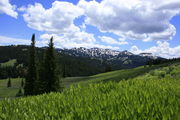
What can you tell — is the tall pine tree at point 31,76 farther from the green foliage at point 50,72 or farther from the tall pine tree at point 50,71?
the tall pine tree at point 50,71

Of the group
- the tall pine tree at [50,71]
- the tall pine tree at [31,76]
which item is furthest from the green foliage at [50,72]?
the tall pine tree at [31,76]

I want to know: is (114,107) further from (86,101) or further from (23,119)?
(23,119)

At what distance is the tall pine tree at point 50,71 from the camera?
181 ft

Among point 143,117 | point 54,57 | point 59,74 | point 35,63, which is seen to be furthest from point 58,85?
point 143,117

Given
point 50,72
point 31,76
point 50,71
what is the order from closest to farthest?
point 50,72 → point 50,71 → point 31,76

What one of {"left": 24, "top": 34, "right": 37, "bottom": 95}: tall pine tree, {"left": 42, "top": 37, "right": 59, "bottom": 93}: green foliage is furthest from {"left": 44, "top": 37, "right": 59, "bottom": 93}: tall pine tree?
{"left": 24, "top": 34, "right": 37, "bottom": 95}: tall pine tree

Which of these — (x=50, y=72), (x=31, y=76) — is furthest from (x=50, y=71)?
(x=31, y=76)

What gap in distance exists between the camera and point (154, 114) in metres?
4.27

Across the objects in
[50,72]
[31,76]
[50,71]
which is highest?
[50,71]

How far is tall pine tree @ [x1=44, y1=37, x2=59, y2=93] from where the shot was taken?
55219 millimetres

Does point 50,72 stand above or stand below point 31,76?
above

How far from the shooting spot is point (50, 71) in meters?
56.1

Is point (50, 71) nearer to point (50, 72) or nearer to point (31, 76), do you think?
point (50, 72)

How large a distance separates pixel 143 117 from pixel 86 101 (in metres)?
1.70
